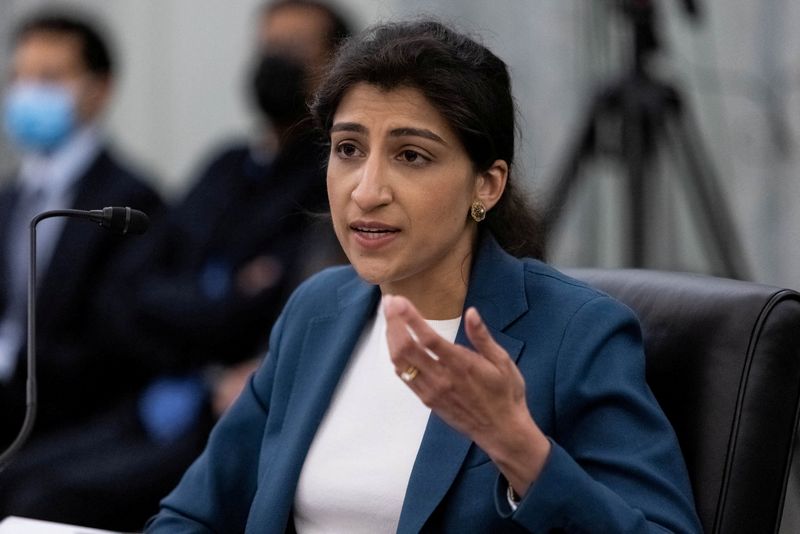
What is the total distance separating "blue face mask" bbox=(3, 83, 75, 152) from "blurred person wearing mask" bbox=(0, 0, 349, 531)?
0.47 meters

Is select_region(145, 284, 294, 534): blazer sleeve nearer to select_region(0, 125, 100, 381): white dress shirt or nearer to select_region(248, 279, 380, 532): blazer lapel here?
select_region(248, 279, 380, 532): blazer lapel

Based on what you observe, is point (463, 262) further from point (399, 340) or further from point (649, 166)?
point (649, 166)

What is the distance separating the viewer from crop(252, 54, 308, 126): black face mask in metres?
3.27

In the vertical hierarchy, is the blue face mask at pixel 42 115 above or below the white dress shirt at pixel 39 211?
above

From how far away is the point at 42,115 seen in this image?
359 centimetres

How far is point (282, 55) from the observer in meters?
3.33

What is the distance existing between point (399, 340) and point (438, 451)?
32cm

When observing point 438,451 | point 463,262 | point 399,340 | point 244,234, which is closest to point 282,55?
point 244,234

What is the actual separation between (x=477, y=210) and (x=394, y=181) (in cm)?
15

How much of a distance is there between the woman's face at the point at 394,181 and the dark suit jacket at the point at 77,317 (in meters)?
1.77

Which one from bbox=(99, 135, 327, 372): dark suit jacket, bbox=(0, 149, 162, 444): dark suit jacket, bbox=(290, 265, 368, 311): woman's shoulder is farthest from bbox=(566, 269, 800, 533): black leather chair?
bbox=(0, 149, 162, 444): dark suit jacket

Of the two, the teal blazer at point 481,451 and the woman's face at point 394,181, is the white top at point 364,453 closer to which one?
the teal blazer at point 481,451

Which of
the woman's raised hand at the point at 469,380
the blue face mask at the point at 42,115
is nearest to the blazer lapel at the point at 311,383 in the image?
the woman's raised hand at the point at 469,380

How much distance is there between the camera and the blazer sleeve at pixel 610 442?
1.35m
